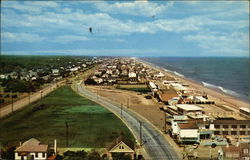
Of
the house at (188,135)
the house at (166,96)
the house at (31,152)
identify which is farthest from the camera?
the house at (166,96)

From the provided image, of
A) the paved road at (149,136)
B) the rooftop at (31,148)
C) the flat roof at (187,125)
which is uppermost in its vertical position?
the flat roof at (187,125)

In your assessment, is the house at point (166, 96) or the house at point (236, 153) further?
the house at point (166, 96)

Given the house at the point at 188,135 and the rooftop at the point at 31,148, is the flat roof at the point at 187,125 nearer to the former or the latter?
the house at the point at 188,135

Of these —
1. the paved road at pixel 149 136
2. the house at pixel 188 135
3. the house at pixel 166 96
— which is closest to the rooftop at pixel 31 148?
the paved road at pixel 149 136

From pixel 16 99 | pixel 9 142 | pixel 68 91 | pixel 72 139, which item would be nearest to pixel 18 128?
pixel 9 142

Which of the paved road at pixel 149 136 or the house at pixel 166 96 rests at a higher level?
the house at pixel 166 96

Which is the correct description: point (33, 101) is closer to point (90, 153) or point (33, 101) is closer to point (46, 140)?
point (46, 140)

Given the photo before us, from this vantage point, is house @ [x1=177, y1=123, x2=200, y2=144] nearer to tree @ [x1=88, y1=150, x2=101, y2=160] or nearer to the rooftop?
tree @ [x1=88, y1=150, x2=101, y2=160]

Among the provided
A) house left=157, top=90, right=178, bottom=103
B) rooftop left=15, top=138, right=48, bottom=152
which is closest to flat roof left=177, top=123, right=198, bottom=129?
rooftop left=15, top=138, right=48, bottom=152

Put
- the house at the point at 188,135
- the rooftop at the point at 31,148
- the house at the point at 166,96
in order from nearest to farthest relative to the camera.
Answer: the rooftop at the point at 31,148 < the house at the point at 188,135 < the house at the point at 166,96
